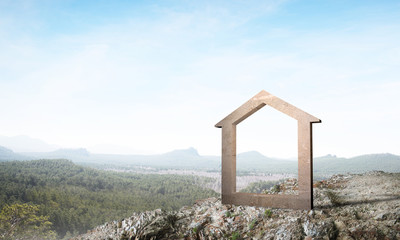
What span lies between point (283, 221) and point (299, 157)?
78.9 inches

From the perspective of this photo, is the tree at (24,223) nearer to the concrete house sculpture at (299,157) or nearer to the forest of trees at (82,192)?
the forest of trees at (82,192)

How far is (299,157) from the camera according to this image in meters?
9.68

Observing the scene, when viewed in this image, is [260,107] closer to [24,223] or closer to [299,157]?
[299,157]

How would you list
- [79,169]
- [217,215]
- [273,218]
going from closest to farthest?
1. [273,218]
2. [217,215]
3. [79,169]

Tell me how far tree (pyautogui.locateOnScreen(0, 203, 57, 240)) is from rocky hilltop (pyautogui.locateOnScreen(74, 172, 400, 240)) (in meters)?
8.16

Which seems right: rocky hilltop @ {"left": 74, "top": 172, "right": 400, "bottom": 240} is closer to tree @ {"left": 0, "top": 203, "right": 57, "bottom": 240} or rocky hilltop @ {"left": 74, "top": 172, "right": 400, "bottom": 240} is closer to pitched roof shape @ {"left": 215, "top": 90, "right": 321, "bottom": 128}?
pitched roof shape @ {"left": 215, "top": 90, "right": 321, "bottom": 128}

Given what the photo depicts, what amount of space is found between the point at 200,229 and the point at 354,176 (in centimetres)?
890

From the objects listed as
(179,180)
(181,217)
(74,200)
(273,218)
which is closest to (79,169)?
(74,200)

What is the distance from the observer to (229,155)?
426 inches

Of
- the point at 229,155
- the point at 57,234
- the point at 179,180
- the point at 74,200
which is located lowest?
the point at 57,234

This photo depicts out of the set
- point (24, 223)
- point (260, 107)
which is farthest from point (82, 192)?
point (260, 107)

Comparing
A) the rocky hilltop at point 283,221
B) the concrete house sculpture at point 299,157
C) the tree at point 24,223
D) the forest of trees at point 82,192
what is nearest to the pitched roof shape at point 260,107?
the concrete house sculpture at point 299,157

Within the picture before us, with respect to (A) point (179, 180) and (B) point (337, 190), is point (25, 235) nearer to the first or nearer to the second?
(A) point (179, 180)

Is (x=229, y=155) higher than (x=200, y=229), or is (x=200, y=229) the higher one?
(x=229, y=155)
